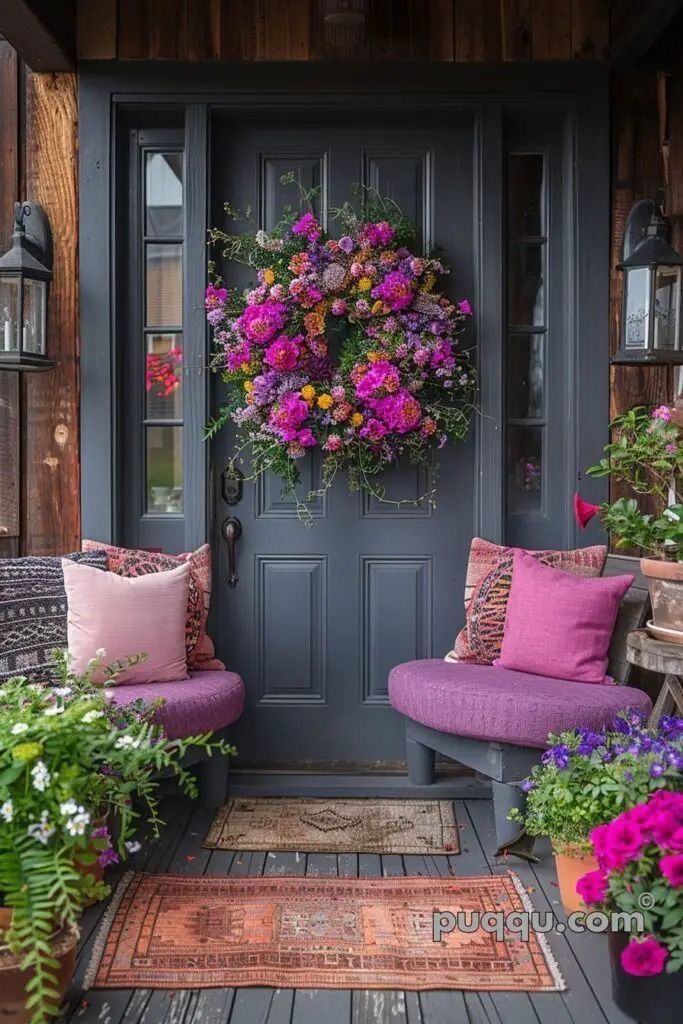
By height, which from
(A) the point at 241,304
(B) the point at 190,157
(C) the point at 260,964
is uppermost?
(B) the point at 190,157

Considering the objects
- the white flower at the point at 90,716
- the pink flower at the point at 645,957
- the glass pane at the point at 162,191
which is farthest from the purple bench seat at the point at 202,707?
the glass pane at the point at 162,191

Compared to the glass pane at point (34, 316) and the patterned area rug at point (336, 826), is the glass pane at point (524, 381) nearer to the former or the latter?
the patterned area rug at point (336, 826)

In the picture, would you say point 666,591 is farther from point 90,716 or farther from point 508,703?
point 90,716

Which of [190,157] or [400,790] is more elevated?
[190,157]

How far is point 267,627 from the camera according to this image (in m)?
3.60

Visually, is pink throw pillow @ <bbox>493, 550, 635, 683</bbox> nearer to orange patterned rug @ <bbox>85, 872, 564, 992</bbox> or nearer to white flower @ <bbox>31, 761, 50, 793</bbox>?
orange patterned rug @ <bbox>85, 872, 564, 992</bbox>

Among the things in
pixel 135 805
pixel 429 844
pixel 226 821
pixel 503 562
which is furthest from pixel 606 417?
pixel 135 805

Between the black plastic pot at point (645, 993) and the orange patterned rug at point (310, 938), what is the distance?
0.61 ft

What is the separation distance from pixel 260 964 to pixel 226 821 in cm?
94

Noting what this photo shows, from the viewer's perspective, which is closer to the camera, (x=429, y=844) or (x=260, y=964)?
(x=260, y=964)

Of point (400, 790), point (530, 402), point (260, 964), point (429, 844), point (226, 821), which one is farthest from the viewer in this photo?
point (530, 402)

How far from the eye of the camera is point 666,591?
2672 mm

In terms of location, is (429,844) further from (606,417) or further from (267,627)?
(606,417)

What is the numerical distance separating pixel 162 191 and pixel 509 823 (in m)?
2.55
